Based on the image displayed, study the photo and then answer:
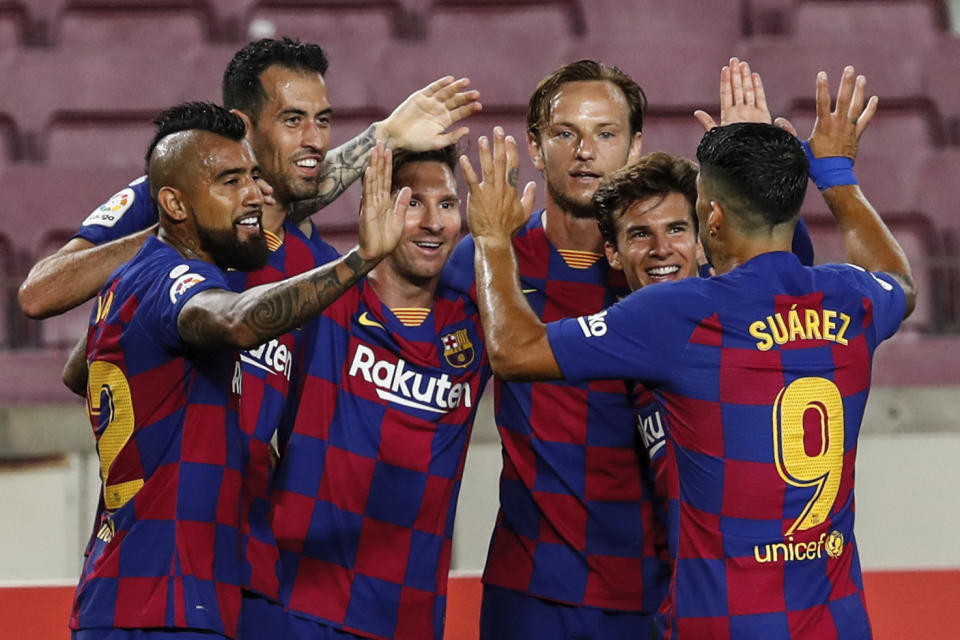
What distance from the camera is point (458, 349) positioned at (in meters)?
3.64

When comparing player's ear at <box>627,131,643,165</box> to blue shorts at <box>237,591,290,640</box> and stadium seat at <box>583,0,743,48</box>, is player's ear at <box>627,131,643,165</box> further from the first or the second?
stadium seat at <box>583,0,743,48</box>

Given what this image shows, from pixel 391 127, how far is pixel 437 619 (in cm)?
138

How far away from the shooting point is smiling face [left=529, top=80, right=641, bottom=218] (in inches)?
150

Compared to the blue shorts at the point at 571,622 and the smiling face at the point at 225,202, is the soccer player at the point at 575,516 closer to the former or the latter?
the blue shorts at the point at 571,622

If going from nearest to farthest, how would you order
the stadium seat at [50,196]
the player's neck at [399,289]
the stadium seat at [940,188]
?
the player's neck at [399,289], the stadium seat at [50,196], the stadium seat at [940,188]

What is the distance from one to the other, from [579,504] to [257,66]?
1559 millimetres

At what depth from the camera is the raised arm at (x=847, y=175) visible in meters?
3.34

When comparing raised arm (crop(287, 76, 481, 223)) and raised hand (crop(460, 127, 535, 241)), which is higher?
raised arm (crop(287, 76, 481, 223))

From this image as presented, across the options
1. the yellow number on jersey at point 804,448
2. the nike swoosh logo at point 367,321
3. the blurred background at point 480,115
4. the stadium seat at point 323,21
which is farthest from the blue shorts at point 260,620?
the stadium seat at point 323,21

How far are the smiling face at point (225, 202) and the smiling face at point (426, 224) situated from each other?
0.71m

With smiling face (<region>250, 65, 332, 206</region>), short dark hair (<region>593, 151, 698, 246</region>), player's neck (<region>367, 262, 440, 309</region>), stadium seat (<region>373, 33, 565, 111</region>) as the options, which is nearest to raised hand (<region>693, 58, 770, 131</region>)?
short dark hair (<region>593, 151, 698, 246</region>)

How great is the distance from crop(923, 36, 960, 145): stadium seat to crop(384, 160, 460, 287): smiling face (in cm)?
413

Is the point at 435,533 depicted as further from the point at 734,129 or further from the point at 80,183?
the point at 80,183

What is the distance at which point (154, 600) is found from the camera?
2809 mm
